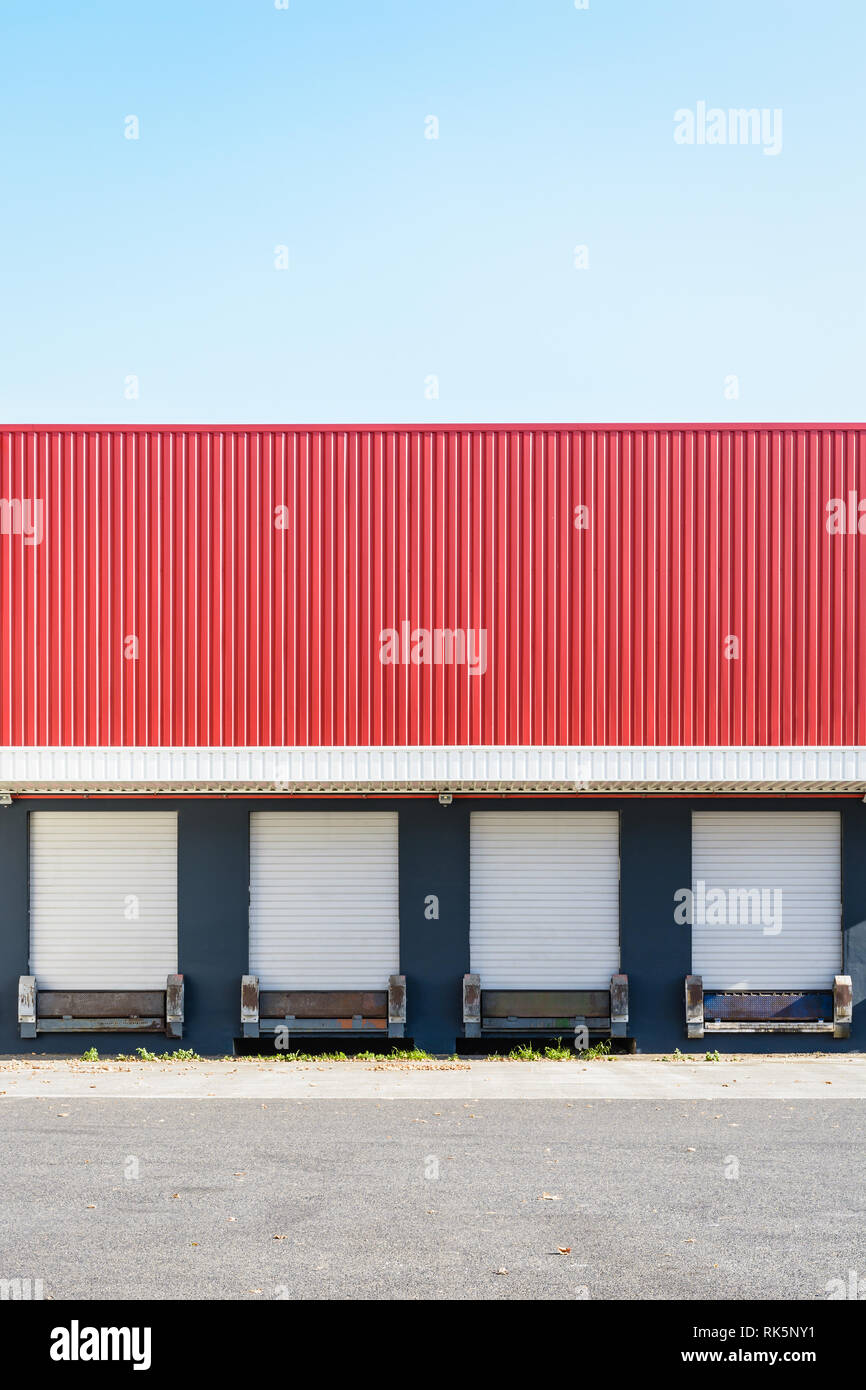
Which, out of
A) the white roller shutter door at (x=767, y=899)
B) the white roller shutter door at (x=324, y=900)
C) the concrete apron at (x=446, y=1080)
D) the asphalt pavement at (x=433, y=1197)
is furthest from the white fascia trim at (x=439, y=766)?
the asphalt pavement at (x=433, y=1197)

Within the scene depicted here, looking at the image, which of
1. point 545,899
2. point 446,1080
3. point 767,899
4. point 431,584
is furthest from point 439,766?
point 767,899

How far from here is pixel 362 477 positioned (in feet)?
59.1

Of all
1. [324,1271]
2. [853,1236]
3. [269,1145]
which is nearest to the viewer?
[324,1271]

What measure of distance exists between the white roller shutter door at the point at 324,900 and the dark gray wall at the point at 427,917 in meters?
0.20

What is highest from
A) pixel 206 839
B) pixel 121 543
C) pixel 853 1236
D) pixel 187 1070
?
pixel 121 543

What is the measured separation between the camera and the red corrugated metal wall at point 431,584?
17.7 meters

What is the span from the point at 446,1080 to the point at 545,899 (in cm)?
343

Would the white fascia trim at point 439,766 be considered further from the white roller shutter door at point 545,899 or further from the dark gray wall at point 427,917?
the white roller shutter door at point 545,899

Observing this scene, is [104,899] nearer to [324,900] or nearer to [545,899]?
[324,900]

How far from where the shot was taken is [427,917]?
17.5 metres

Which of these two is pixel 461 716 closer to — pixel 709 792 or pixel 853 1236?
pixel 709 792

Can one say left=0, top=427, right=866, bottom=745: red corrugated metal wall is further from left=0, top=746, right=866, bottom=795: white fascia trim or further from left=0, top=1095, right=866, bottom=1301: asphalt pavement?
left=0, top=1095, right=866, bottom=1301: asphalt pavement
